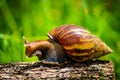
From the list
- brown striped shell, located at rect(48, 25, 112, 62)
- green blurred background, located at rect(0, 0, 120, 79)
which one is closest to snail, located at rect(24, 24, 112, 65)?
brown striped shell, located at rect(48, 25, 112, 62)

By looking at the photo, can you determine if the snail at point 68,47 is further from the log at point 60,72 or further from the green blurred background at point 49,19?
the green blurred background at point 49,19

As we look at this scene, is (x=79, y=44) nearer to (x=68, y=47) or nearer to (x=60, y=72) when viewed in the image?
(x=68, y=47)

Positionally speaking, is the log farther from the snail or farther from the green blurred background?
the green blurred background

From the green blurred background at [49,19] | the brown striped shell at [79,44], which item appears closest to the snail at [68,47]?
the brown striped shell at [79,44]

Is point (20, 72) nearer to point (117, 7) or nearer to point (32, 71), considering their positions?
point (32, 71)

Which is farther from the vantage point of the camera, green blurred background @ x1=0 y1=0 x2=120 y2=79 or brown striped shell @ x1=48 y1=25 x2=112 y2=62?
green blurred background @ x1=0 y1=0 x2=120 y2=79

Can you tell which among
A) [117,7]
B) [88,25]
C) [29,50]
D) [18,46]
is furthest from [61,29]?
[117,7]

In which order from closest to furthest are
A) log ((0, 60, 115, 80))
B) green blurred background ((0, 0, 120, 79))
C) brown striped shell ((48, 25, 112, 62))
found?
log ((0, 60, 115, 80)) < brown striped shell ((48, 25, 112, 62)) < green blurred background ((0, 0, 120, 79))
